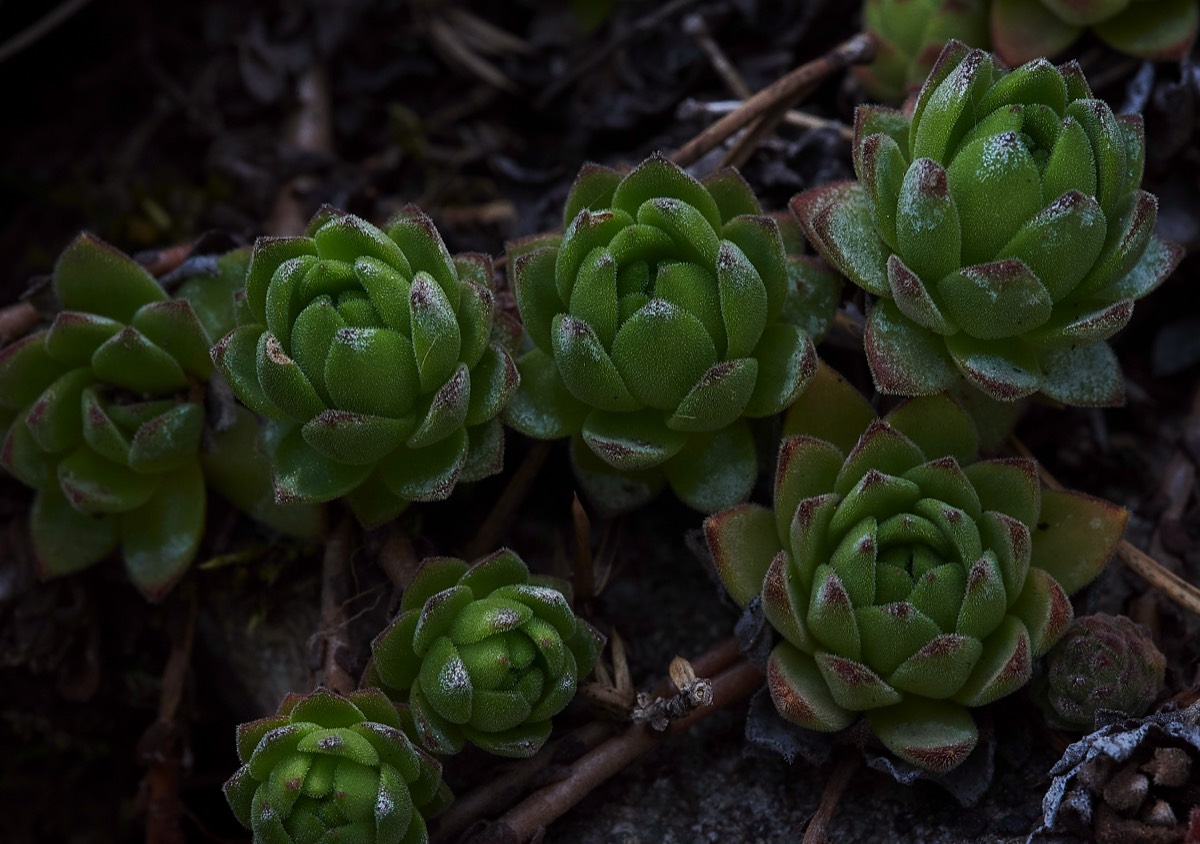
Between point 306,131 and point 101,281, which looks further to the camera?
point 306,131

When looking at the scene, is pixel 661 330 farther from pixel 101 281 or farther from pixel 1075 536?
pixel 101 281

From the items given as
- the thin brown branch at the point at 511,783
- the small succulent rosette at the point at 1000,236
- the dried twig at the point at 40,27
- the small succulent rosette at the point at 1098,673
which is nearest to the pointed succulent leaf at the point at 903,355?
the small succulent rosette at the point at 1000,236

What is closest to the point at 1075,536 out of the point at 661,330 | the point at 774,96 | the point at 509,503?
the point at 661,330

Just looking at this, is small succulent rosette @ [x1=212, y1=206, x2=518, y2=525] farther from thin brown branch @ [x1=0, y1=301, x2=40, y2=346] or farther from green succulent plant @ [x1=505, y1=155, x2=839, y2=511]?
thin brown branch @ [x1=0, y1=301, x2=40, y2=346]

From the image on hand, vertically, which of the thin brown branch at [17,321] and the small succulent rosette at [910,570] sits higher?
the thin brown branch at [17,321]

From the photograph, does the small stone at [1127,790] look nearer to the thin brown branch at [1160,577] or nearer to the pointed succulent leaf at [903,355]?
the thin brown branch at [1160,577]

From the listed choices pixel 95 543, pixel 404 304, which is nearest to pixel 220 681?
pixel 95 543

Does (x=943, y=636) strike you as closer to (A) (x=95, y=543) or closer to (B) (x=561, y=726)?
(B) (x=561, y=726)
